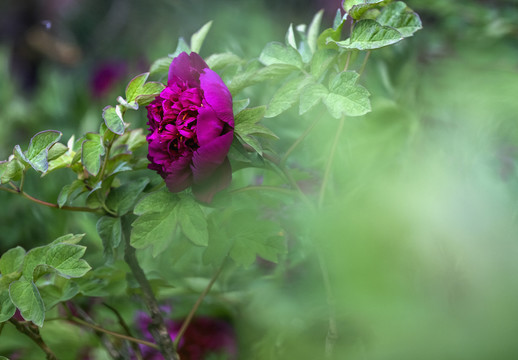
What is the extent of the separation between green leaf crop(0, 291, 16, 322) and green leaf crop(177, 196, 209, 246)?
0.40ft

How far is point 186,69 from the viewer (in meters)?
0.35

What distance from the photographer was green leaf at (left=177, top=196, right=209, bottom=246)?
34cm

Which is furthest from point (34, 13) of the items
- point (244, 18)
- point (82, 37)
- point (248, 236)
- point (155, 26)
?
point (248, 236)

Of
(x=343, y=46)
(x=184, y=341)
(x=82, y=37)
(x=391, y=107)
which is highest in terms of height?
(x=343, y=46)

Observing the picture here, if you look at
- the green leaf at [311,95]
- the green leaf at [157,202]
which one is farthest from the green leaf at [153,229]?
the green leaf at [311,95]

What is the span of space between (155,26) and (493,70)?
1503mm

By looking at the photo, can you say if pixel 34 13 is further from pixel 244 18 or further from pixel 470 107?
pixel 470 107

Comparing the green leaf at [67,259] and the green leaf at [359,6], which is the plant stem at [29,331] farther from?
the green leaf at [359,6]

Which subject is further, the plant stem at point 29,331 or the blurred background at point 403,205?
the plant stem at point 29,331

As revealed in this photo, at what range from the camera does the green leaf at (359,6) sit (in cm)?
34

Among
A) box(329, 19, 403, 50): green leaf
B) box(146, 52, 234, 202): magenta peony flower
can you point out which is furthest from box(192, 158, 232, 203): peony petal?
box(329, 19, 403, 50): green leaf

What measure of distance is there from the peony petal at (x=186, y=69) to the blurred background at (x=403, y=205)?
122 mm

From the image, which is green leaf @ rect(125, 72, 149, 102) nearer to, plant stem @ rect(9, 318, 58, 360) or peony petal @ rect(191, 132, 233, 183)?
peony petal @ rect(191, 132, 233, 183)

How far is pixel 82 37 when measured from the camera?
2381 mm
